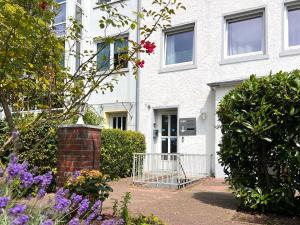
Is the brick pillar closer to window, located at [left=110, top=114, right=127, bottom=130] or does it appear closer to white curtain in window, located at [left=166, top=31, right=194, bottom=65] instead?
white curtain in window, located at [left=166, top=31, right=194, bottom=65]

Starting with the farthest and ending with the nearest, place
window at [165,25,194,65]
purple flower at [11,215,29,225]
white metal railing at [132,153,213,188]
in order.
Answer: window at [165,25,194,65], white metal railing at [132,153,213,188], purple flower at [11,215,29,225]

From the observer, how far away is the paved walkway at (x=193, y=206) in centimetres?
647

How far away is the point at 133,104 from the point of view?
1556 cm

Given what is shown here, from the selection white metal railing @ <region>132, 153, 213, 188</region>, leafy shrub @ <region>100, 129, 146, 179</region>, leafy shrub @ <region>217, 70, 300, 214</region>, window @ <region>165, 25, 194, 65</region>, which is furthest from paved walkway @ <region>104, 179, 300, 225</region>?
window @ <region>165, 25, 194, 65</region>

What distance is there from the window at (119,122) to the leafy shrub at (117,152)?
2.39 m

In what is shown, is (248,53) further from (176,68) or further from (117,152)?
(117,152)

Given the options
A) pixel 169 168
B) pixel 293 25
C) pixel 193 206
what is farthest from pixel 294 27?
pixel 193 206

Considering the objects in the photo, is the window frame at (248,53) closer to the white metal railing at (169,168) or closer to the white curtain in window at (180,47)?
the white curtain in window at (180,47)

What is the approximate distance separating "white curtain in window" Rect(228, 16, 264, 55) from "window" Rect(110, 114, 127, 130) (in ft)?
17.3

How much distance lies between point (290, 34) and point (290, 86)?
6685 mm

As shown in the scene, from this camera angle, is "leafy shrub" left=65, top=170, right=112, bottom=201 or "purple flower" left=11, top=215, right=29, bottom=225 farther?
"leafy shrub" left=65, top=170, right=112, bottom=201

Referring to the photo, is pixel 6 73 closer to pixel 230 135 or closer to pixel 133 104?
pixel 230 135

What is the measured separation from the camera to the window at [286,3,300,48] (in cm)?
1255

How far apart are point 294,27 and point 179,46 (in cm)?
427
